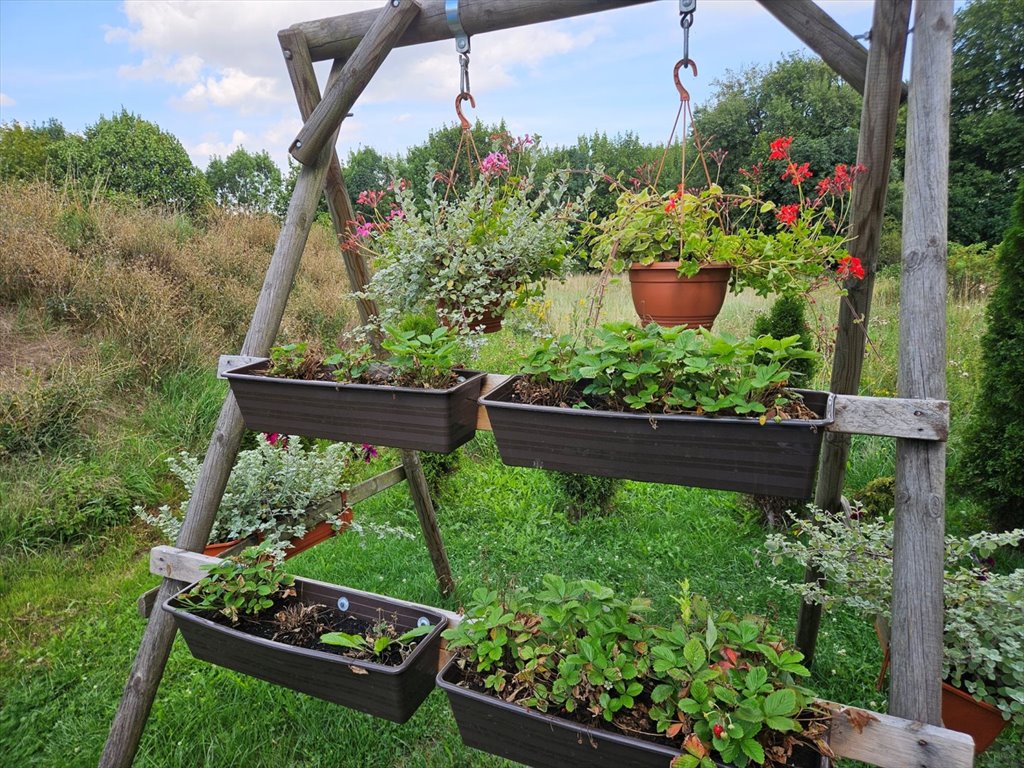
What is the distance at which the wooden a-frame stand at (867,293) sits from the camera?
0.95 metres

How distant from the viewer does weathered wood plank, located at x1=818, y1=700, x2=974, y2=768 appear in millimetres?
880

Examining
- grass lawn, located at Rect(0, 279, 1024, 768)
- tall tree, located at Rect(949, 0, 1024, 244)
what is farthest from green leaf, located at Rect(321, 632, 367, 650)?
tall tree, located at Rect(949, 0, 1024, 244)

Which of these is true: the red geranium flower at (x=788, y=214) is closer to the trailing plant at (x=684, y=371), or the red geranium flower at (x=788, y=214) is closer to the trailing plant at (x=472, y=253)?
the trailing plant at (x=684, y=371)

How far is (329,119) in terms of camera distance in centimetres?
158

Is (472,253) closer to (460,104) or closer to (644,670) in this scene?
(460,104)

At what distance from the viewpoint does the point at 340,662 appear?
4.01 ft

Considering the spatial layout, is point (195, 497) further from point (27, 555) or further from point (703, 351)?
point (27, 555)

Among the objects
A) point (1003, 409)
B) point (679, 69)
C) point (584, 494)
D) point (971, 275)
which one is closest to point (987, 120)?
point (971, 275)

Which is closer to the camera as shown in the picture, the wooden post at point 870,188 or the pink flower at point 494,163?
the wooden post at point 870,188

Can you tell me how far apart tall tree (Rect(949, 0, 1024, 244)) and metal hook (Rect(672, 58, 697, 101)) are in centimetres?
1619

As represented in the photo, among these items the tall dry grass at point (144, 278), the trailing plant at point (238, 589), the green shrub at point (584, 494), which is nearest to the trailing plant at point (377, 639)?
the trailing plant at point (238, 589)

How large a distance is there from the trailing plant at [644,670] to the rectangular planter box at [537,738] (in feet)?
0.09

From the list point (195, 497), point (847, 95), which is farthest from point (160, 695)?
point (847, 95)

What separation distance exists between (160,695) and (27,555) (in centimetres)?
151
